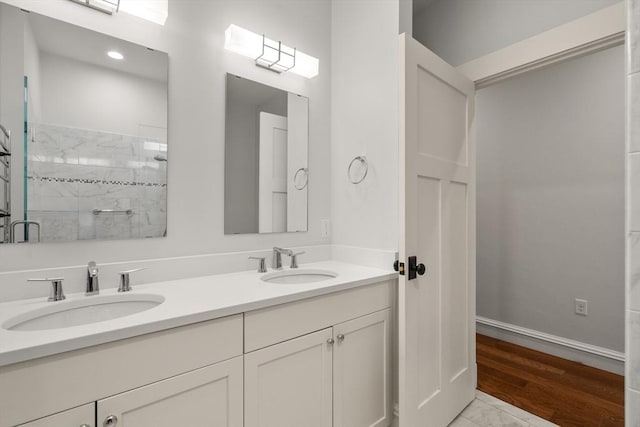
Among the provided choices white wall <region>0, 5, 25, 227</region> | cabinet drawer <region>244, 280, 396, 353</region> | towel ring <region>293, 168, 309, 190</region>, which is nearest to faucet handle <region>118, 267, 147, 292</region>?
white wall <region>0, 5, 25, 227</region>

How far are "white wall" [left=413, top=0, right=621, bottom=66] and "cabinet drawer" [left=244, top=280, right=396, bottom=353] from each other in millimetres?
1917

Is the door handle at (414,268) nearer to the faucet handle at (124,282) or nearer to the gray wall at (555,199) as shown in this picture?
the faucet handle at (124,282)

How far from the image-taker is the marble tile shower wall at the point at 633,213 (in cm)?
108

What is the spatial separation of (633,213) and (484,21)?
1868 mm

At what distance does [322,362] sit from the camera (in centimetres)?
130

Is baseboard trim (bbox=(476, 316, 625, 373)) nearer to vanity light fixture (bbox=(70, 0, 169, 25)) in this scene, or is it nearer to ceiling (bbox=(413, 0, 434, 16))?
ceiling (bbox=(413, 0, 434, 16))

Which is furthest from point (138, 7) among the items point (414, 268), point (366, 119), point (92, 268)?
point (414, 268)

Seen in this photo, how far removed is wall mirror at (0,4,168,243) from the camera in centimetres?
113

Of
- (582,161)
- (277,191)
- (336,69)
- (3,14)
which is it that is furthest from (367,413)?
(582,161)

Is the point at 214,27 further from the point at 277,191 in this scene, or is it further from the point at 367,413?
the point at 367,413

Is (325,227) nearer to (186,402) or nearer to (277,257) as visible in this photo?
(277,257)

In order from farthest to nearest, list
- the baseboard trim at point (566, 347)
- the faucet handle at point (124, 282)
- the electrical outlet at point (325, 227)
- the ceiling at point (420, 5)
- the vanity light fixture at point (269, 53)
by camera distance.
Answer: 1. the ceiling at point (420, 5)
2. the baseboard trim at point (566, 347)
3. the electrical outlet at point (325, 227)
4. the vanity light fixture at point (269, 53)
5. the faucet handle at point (124, 282)

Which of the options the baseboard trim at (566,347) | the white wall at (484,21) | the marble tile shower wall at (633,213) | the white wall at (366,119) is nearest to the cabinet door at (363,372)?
the white wall at (366,119)

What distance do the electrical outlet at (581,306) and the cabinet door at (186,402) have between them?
2692mm
